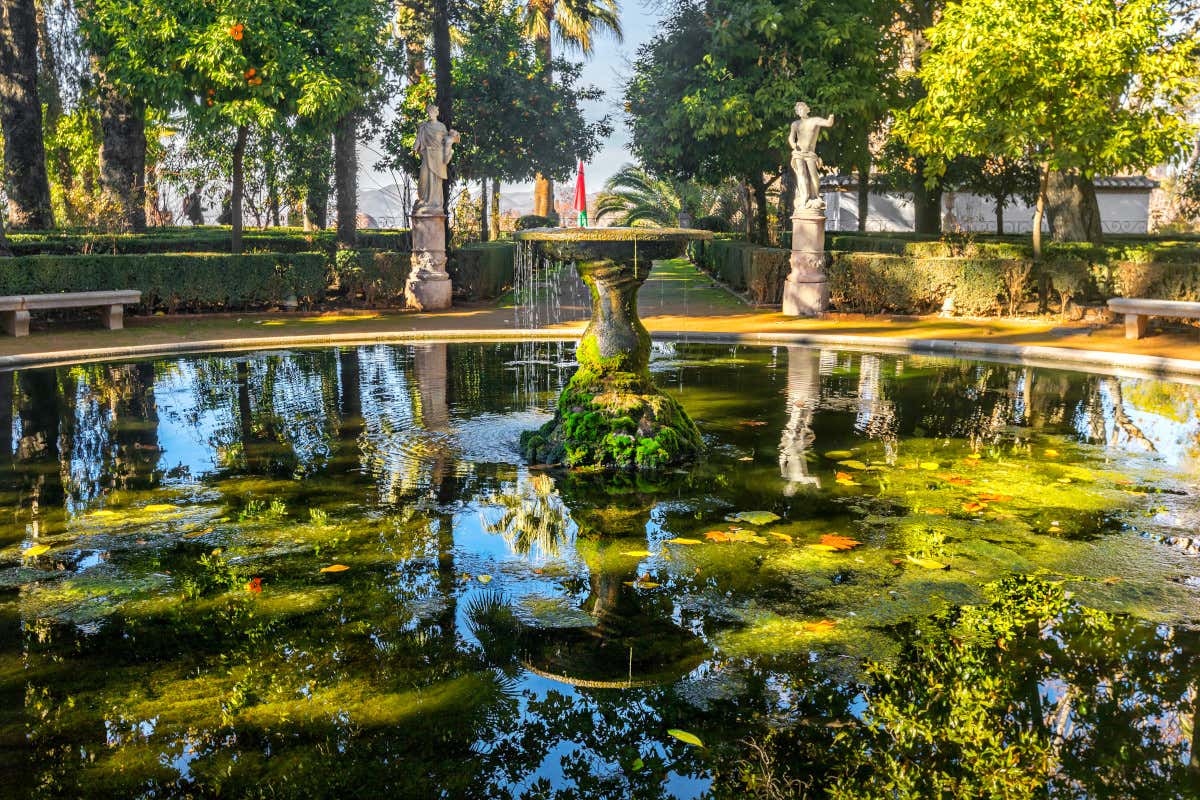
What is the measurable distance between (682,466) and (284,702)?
4470 millimetres

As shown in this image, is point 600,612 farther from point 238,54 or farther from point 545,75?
point 545,75

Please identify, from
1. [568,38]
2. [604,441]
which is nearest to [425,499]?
[604,441]

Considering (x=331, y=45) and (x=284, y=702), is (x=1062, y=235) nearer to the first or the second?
(x=331, y=45)

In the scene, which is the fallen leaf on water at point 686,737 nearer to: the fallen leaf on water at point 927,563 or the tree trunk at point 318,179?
the fallen leaf on water at point 927,563

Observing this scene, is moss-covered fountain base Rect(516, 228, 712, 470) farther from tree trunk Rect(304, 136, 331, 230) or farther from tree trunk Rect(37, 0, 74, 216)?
tree trunk Rect(304, 136, 331, 230)

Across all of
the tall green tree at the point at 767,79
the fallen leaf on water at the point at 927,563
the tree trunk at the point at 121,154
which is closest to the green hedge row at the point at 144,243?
the tree trunk at the point at 121,154

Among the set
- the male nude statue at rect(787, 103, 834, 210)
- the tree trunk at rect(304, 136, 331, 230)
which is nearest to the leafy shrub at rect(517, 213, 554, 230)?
the tree trunk at rect(304, 136, 331, 230)

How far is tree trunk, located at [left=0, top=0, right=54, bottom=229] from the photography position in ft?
74.0

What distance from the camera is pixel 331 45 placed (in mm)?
20031

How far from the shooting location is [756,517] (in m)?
6.86

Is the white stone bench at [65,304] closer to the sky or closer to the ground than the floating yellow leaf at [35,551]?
closer to the sky

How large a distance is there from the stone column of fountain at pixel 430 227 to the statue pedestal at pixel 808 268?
6.63m

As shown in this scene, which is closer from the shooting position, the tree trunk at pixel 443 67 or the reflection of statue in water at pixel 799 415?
the reflection of statue in water at pixel 799 415

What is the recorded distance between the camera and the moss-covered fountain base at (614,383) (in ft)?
27.6
